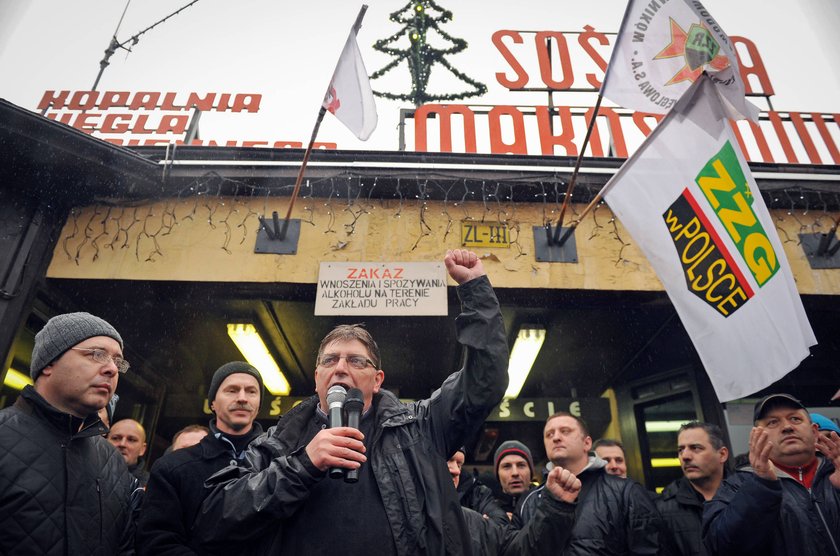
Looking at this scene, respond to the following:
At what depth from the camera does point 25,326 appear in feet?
19.9

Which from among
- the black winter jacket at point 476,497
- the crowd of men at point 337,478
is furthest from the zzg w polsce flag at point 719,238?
the black winter jacket at point 476,497

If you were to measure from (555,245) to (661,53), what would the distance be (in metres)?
2.52

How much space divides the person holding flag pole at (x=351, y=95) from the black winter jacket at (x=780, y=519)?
14.8 ft

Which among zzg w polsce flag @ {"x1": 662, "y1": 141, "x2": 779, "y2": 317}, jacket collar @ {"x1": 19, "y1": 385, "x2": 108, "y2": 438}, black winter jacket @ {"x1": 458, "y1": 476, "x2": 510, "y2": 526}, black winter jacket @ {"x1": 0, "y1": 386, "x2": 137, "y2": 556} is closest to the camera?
black winter jacket @ {"x1": 0, "y1": 386, "x2": 137, "y2": 556}

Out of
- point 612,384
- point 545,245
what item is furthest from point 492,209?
point 612,384

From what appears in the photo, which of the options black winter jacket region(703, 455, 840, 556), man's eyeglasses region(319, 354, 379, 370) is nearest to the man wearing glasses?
man's eyeglasses region(319, 354, 379, 370)

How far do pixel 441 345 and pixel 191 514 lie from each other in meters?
5.86

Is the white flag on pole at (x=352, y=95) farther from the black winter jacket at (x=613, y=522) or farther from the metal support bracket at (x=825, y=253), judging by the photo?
the metal support bracket at (x=825, y=253)

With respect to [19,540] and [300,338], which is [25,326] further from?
[19,540]

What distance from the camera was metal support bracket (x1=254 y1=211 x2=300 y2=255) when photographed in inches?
245

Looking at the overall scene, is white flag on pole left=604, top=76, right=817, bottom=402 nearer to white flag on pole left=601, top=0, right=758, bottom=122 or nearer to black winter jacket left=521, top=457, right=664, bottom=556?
white flag on pole left=601, top=0, right=758, bottom=122

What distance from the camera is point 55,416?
2.67 m

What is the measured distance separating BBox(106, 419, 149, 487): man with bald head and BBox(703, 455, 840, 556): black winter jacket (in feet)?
16.2

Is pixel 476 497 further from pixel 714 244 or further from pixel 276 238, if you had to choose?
pixel 276 238
